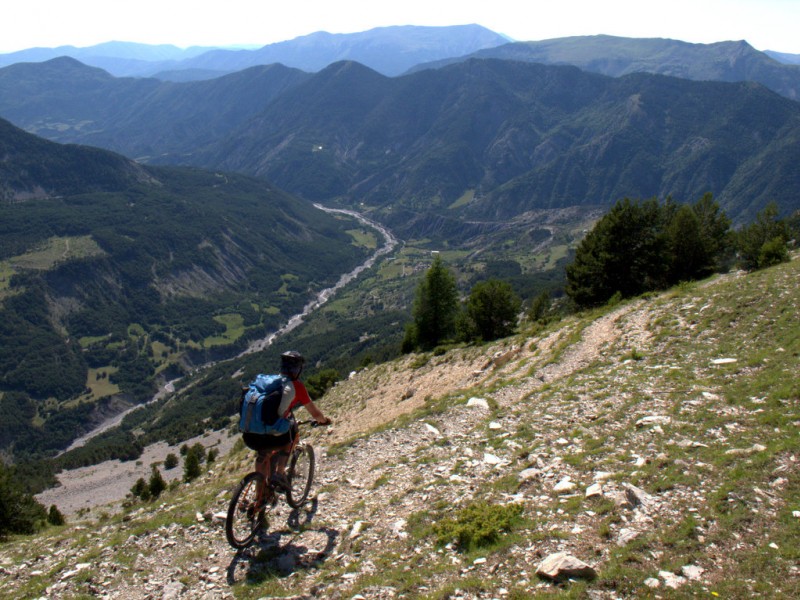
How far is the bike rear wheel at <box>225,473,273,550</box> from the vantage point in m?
11.5

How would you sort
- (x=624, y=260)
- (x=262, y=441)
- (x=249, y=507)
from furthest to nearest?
(x=624, y=260), (x=249, y=507), (x=262, y=441)

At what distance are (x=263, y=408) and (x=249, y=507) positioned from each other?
103 inches

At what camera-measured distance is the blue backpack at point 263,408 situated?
36.6 feet

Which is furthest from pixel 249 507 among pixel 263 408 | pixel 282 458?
pixel 263 408

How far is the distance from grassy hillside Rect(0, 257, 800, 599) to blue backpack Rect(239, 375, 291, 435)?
9.17 feet

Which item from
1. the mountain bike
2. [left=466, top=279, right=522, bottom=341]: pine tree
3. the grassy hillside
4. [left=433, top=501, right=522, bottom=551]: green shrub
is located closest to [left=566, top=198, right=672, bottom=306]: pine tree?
[left=466, top=279, right=522, bottom=341]: pine tree

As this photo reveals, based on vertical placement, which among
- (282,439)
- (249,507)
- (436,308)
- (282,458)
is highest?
(282,439)

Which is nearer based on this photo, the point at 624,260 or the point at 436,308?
the point at 624,260

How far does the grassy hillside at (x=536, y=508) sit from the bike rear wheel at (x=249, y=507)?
0.39 m

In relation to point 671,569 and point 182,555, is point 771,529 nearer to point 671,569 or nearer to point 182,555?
point 671,569

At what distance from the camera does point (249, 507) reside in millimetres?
11781

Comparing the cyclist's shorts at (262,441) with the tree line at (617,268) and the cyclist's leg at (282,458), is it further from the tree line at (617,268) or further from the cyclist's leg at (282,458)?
the tree line at (617,268)

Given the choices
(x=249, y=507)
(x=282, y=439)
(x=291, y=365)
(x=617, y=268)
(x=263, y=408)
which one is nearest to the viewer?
(x=263, y=408)

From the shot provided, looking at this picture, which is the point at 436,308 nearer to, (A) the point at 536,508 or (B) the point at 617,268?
(B) the point at 617,268
